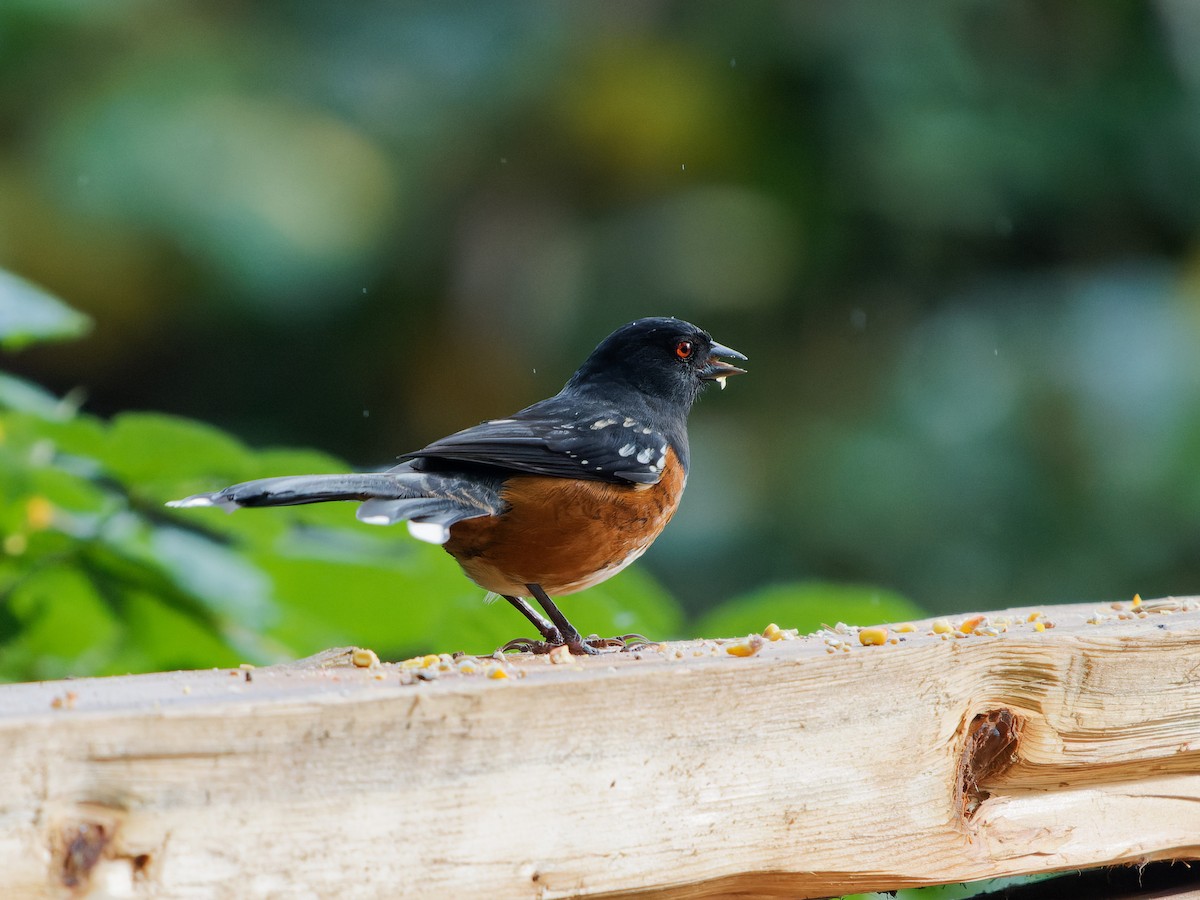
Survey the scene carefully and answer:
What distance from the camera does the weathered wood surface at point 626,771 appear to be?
1.17 meters

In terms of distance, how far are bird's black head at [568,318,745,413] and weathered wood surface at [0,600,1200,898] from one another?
1097 mm

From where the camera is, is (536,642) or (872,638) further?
(536,642)

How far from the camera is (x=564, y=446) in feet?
7.99

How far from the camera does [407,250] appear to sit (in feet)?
20.8

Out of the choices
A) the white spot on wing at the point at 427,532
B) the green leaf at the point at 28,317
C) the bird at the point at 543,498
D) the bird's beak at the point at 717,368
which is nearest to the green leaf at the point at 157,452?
the green leaf at the point at 28,317

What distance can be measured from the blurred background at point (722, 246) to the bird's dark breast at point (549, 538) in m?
3.50

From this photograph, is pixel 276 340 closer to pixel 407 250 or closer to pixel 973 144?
pixel 407 250

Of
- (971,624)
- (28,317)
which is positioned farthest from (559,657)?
(28,317)

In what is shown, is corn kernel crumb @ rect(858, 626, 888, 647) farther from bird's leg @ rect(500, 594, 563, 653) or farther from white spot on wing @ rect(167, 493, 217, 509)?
white spot on wing @ rect(167, 493, 217, 509)

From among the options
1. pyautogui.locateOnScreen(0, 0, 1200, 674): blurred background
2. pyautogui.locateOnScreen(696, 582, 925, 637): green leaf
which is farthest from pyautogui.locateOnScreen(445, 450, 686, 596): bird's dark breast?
pyautogui.locateOnScreen(0, 0, 1200, 674): blurred background

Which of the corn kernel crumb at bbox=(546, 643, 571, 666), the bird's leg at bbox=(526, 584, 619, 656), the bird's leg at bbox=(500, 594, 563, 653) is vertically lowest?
the bird's leg at bbox=(500, 594, 563, 653)

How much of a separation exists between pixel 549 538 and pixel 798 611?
0.45m

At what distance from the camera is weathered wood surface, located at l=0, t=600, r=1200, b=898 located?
1.17 meters

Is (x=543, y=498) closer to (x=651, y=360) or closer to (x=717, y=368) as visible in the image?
(x=651, y=360)
